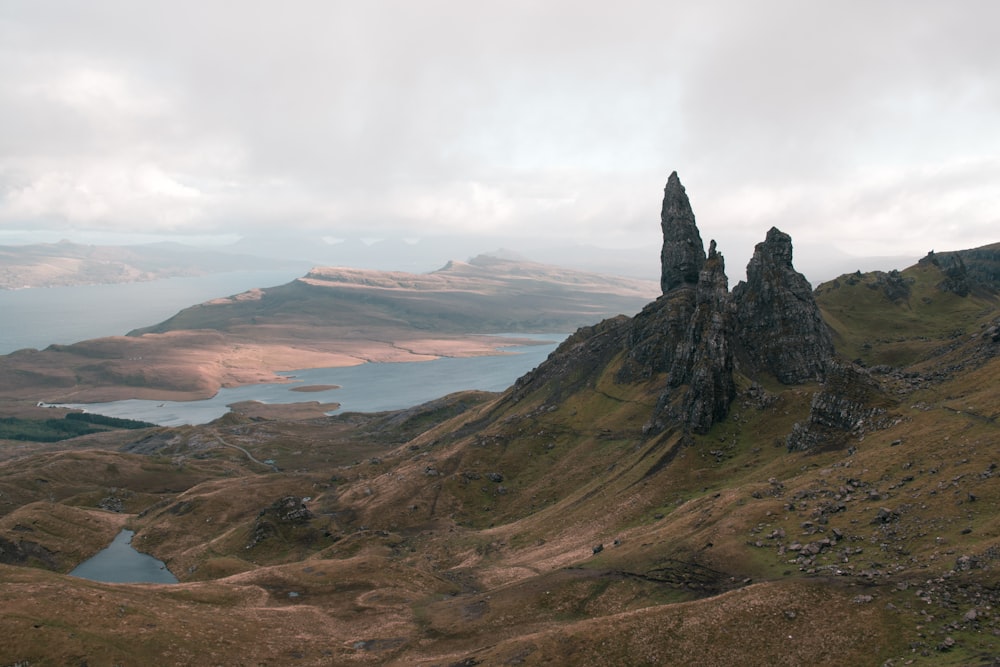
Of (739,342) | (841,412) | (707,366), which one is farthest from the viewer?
(739,342)

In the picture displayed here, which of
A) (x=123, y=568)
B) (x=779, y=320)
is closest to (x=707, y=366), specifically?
(x=779, y=320)

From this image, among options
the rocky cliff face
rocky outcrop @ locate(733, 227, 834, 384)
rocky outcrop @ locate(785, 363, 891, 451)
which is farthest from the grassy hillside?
rocky outcrop @ locate(733, 227, 834, 384)

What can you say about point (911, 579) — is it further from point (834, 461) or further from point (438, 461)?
point (438, 461)

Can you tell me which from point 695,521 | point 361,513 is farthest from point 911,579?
point 361,513

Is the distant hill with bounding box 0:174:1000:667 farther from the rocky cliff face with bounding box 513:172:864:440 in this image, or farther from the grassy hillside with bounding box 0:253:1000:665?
the rocky cliff face with bounding box 513:172:864:440

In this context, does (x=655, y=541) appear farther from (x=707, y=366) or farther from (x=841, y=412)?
(x=707, y=366)

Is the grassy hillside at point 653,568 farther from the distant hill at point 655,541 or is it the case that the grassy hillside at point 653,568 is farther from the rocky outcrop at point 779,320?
the rocky outcrop at point 779,320
